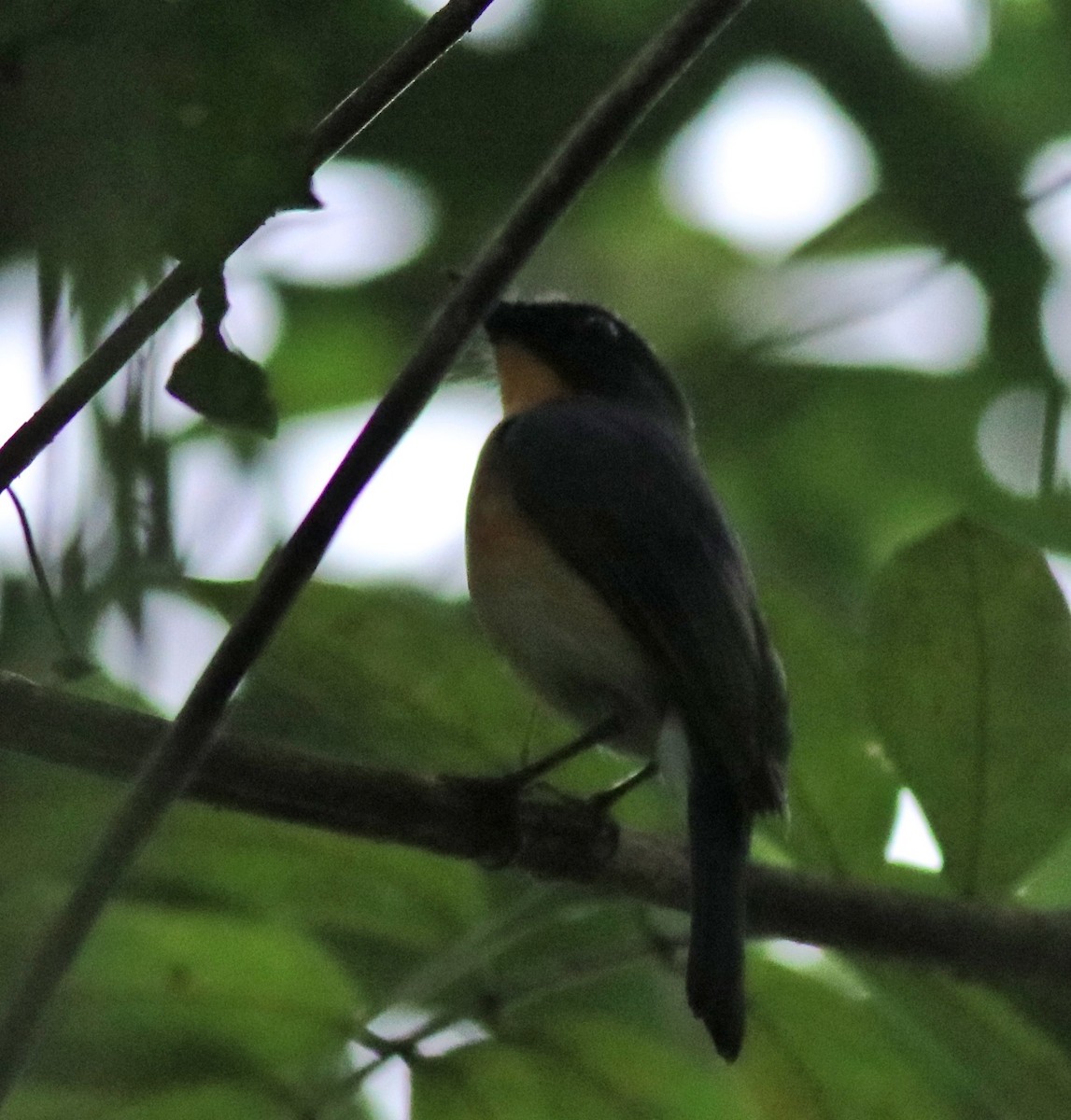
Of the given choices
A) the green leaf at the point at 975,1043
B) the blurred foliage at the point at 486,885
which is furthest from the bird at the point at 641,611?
the green leaf at the point at 975,1043

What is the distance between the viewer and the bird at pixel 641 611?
2498mm

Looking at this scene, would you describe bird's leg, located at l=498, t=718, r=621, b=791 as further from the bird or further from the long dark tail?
the long dark tail

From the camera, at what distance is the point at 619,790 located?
8.33 ft

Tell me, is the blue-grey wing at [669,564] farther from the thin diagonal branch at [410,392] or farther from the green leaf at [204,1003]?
the thin diagonal branch at [410,392]

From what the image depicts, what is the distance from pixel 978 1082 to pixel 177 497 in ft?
4.35

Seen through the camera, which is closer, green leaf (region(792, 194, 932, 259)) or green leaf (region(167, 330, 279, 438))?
green leaf (region(167, 330, 279, 438))

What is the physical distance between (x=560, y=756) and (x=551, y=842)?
26 centimetres

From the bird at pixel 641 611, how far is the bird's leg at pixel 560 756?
0.02 metres

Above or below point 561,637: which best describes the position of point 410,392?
below

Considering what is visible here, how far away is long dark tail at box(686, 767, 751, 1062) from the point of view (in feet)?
→ 6.71

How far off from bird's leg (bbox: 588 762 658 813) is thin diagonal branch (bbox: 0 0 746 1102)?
3.58 feet

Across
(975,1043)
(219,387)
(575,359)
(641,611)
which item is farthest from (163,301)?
(575,359)

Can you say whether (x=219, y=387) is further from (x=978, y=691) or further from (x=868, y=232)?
(x=868, y=232)

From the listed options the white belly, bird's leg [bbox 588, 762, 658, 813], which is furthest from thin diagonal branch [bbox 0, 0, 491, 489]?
the white belly
